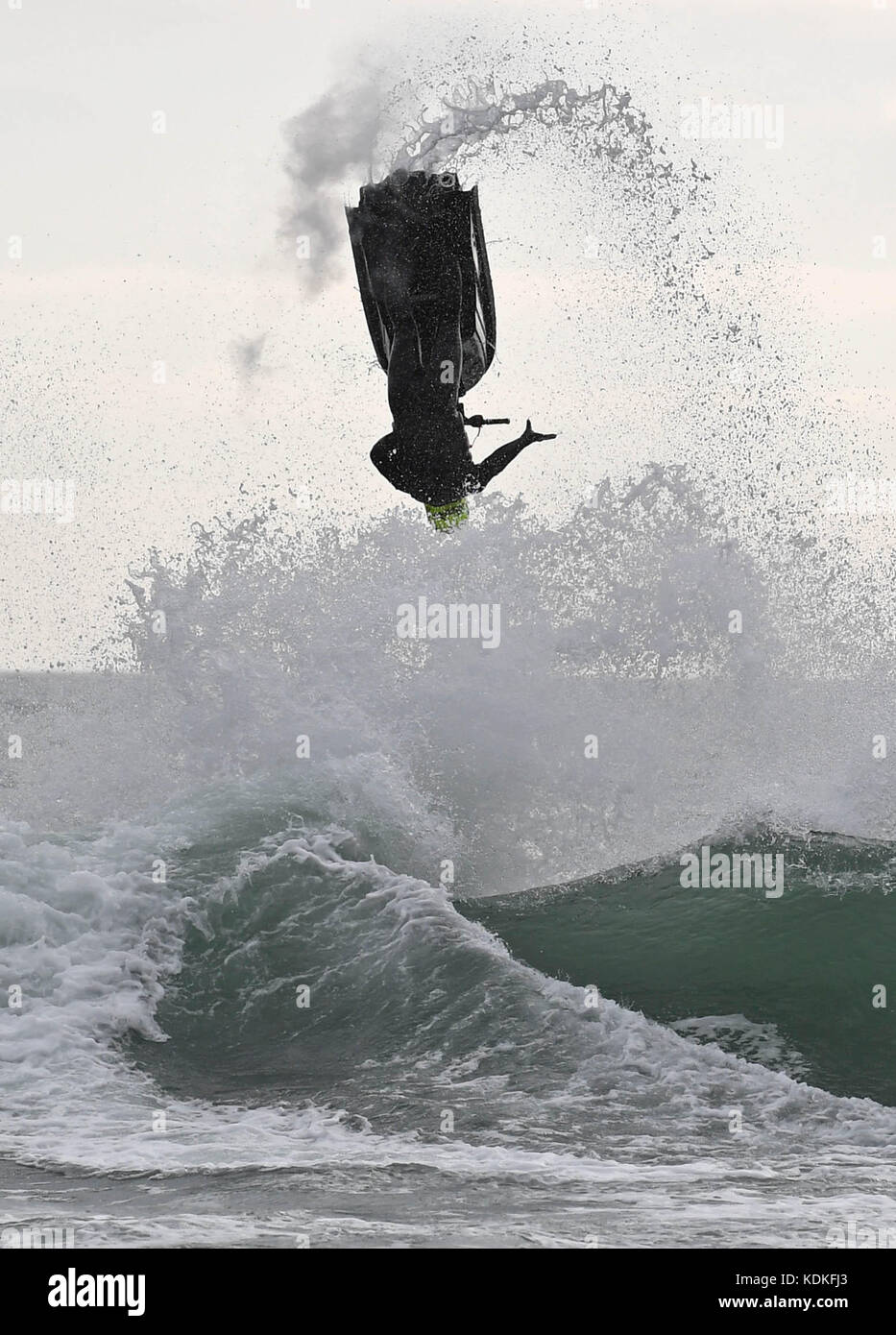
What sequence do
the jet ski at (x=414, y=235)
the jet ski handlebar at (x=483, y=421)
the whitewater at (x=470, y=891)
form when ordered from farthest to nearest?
the jet ski handlebar at (x=483, y=421)
the jet ski at (x=414, y=235)
the whitewater at (x=470, y=891)

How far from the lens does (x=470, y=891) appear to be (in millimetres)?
13680

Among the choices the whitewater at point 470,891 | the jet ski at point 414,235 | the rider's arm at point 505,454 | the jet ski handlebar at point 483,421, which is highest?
the jet ski at point 414,235

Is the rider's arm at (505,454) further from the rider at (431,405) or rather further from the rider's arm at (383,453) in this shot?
the rider's arm at (383,453)

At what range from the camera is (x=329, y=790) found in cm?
1448

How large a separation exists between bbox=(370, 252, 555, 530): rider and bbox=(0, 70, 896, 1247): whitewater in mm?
1550

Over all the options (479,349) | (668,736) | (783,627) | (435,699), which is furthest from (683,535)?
(479,349)

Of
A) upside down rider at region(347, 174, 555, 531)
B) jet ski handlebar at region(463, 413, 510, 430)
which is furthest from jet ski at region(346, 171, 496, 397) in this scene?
jet ski handlebar at region(463, 413, 510, 430)

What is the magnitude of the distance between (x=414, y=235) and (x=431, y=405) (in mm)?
1512

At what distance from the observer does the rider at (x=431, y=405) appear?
39.6 feet

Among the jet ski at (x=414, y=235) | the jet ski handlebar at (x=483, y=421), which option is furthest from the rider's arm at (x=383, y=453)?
the jet ski at (x=414, y=235)

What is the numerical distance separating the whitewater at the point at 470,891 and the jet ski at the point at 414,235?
72 centimetres

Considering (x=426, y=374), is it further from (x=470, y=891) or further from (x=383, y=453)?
(x=470, y=891)
